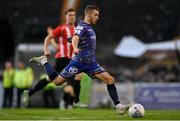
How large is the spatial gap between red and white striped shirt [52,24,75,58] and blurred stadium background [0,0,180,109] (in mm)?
14284

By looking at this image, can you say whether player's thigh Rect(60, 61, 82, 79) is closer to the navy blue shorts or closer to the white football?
the navy blue shorts

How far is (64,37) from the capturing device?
19.3m

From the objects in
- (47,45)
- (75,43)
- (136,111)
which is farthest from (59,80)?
(47,45)

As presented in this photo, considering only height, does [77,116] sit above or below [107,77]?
below

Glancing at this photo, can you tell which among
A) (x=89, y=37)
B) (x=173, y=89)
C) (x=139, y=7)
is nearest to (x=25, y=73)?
(x=173, y=89)

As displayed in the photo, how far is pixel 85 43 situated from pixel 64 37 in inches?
157

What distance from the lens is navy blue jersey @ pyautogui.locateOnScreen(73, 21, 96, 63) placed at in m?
15.2

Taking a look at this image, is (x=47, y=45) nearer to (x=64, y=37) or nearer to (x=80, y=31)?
(x=64, y=37)

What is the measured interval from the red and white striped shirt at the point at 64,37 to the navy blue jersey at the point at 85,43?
371cm

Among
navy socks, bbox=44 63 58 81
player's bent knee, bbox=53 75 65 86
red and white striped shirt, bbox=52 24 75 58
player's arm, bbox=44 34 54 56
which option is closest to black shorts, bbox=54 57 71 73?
red and white striped shirt, bbox=52 24 75 58

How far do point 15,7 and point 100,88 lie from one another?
851 cm

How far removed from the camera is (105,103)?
30.3 m

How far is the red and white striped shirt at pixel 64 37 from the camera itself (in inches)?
752

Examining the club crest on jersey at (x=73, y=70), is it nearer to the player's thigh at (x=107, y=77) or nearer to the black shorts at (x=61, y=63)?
the player's thigh at (x=107, y=77)
